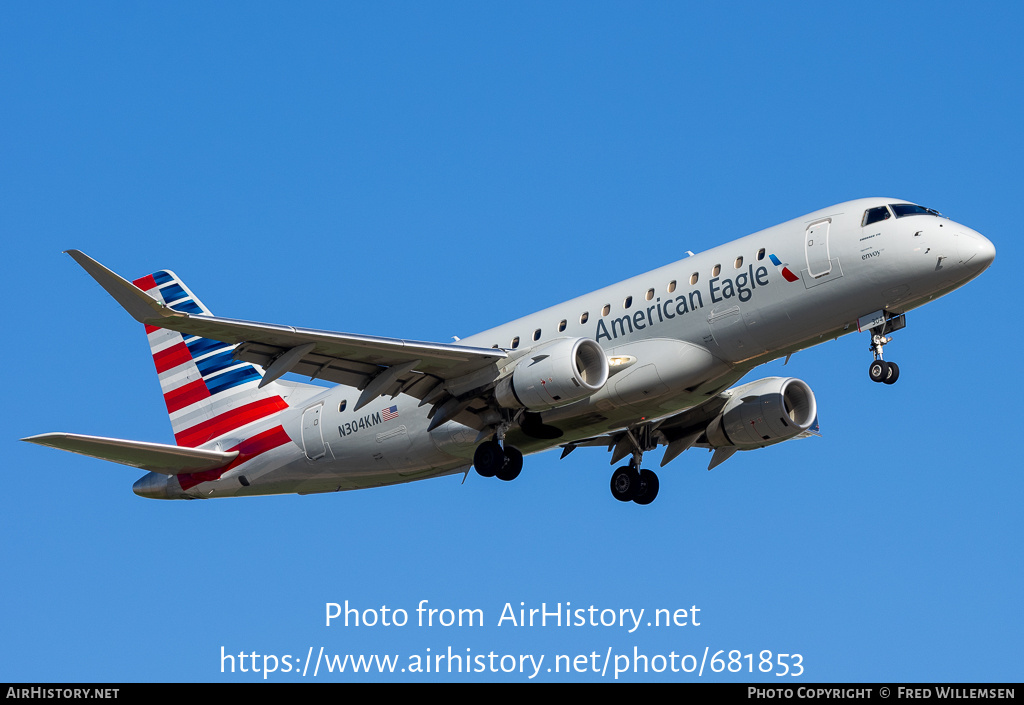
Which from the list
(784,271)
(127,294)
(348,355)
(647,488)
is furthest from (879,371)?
(127,294)

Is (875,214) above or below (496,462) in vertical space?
above

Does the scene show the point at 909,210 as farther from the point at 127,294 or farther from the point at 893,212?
the point at 127,294

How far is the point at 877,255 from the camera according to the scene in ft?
95.2

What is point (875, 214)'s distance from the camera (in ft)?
97.0

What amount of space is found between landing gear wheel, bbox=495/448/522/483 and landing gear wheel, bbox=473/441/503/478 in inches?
4.8

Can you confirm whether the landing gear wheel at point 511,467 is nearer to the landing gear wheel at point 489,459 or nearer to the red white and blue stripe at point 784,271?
the landing gear wheel at point 489,459

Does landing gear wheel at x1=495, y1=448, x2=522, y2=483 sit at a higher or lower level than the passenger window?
lower

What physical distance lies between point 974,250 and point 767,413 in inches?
334

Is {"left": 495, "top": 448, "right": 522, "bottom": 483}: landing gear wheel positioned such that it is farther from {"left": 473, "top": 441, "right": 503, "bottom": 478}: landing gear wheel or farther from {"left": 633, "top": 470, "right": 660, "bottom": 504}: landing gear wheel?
{"left": 633, "top": 470, "right": 660, "bottom": 504}: landing gear wheel

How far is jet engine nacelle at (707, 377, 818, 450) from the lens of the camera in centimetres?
3544

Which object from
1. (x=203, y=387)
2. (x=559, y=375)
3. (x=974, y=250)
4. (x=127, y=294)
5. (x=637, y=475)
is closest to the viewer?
(x=127, y=294)

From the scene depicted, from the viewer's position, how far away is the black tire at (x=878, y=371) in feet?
96.1

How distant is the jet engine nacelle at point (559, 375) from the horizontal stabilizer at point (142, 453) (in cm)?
991

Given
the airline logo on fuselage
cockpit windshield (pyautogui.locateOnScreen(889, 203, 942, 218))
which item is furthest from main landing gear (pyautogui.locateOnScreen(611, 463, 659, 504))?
cockpit windshield (pyautogui.locateOnScreen(889, 203, 942, 218))
